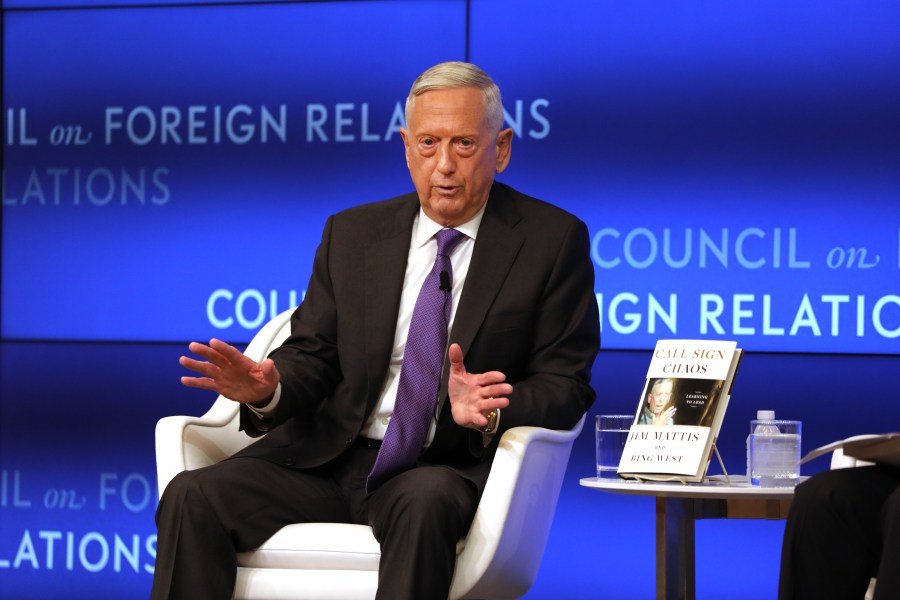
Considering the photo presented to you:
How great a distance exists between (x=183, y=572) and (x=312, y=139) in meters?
2.06

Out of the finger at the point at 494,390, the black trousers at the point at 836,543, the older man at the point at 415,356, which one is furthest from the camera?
the older man at the point at 415,356

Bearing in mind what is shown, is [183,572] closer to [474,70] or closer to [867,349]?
[474,70]

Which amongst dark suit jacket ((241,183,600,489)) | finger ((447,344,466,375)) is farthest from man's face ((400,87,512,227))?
finger ((447,344,466,375))

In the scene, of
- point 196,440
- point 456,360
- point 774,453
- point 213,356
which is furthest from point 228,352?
point 774,453

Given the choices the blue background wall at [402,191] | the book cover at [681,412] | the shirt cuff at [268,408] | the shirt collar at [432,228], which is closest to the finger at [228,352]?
the shirt cuff at [268,408]

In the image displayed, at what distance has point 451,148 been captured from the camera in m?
2.99

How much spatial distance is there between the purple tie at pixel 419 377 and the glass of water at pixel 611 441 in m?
0.41

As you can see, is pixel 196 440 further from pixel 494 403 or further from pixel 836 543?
pixel 836 543

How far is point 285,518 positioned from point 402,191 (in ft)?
5.64

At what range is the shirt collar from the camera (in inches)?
121

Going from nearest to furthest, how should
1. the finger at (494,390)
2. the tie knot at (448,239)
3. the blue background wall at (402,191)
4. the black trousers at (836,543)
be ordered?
1. the black trousers at (836,543)
2. the finger at (494,390)
3. the tie knot at (448,239)
4. the blue background wall at (402,191)

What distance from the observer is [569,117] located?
4168 mm

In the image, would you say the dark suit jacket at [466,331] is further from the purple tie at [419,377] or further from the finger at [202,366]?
the finger at [202,366]

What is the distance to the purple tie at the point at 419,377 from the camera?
9.30 feet
